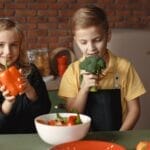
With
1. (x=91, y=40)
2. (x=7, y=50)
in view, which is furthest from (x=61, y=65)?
(x=7, y=50)

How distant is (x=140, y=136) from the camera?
151cm

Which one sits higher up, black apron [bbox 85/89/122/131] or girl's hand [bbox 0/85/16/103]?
girl's hand [bbox 0/85/16/103]

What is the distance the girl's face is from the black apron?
1.32 feet

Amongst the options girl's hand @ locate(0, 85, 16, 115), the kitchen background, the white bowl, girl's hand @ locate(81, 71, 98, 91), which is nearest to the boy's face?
girl's hand @ locate(81, 71, 98, 91)

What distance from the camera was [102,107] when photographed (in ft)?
6.35

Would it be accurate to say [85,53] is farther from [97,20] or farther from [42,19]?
[42,19]

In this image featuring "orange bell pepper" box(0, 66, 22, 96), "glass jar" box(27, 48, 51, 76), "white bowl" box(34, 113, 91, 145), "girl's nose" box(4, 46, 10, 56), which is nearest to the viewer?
"white bowl" box(34, 113, 91, 145)

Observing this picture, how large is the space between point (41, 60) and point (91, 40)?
2.00 m

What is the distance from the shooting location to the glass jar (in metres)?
3.80

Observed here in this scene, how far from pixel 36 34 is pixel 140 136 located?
3.00 meters

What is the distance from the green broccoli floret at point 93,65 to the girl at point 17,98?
0.24m

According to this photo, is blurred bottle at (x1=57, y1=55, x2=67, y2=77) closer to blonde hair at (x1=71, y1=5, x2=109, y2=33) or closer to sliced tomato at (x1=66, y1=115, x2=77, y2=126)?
blonde hair at (x1=71, y1=5, x2=109, y2=33)

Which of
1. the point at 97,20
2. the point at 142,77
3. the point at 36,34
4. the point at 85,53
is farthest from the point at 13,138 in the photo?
the point at 36,34

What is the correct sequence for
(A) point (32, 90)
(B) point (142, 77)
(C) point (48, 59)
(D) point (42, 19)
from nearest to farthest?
(A) point (32, 90), (B) point (142, 77), (C) point (48, 59), (D) point (42, 19)
